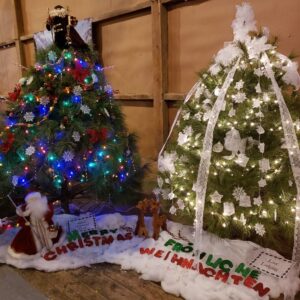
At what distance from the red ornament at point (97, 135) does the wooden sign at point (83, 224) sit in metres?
0.52

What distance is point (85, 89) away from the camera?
2.07 meters

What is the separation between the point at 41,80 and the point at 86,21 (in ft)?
6.83

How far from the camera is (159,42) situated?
10.7ft

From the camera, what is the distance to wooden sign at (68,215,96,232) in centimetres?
211

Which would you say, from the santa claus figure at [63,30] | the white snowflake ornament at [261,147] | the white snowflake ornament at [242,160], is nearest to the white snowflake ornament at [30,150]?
the santa claus figure at [63,30]

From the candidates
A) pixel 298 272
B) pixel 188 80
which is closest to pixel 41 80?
pixel 188 80

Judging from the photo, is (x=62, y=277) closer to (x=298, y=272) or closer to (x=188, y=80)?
(x=298, y=272)

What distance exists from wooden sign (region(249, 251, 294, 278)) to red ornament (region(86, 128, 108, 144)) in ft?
3.74

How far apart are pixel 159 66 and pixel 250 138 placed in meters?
1.93

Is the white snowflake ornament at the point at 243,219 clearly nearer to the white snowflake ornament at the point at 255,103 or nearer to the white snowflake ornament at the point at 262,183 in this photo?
the white snowflake ornament at the point at 262,183

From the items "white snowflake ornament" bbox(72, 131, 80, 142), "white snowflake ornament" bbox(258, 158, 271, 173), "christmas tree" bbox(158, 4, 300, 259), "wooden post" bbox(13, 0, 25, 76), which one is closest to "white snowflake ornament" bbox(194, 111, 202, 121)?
"christmas tree" bbox(158, 4, 300, 259)

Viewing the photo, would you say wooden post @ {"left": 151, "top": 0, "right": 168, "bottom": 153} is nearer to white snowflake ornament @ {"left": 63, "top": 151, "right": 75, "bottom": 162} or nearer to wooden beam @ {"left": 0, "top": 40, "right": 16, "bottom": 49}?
white snowflake ornament @ {"left": 63, "top": 151, "right": 75, "bottom": 162}

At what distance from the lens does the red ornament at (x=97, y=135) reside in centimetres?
203

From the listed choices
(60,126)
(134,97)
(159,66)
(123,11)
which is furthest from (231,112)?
(123,11)
